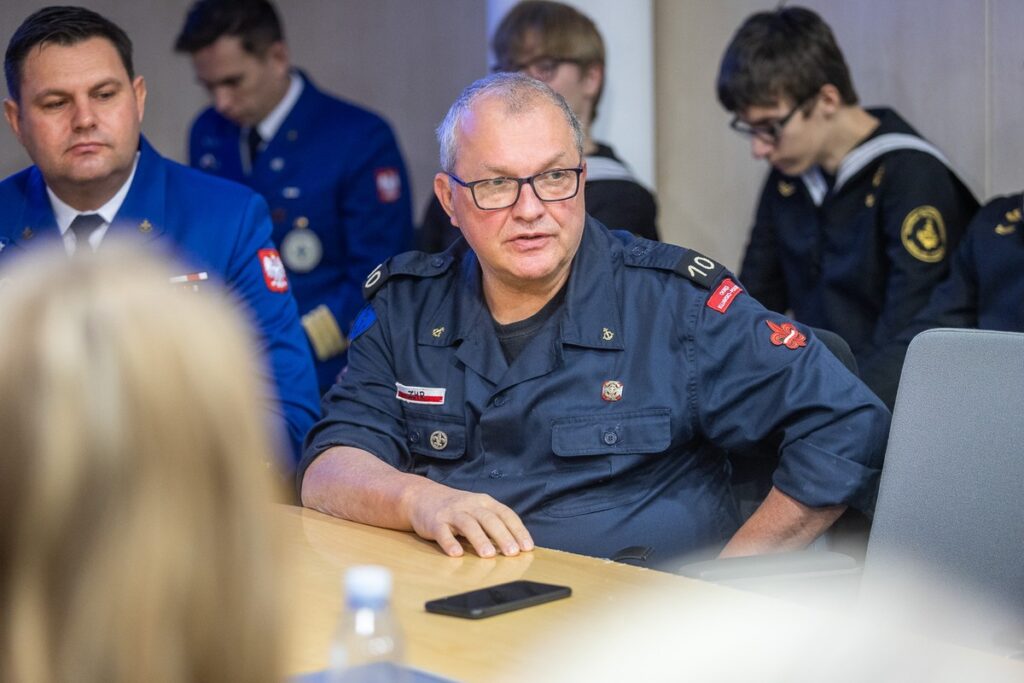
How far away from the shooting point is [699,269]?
2400 millimetres

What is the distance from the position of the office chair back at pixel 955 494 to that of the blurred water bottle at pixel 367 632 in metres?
1.01

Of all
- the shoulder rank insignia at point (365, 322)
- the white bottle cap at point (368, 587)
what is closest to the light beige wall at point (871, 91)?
the shoulder rank insignia at point (365, 322)

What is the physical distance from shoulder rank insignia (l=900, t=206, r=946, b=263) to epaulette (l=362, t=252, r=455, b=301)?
135 centimetres

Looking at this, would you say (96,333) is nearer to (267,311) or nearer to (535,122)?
(535,122)

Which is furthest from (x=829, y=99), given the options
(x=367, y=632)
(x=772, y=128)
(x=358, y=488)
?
(x=367, y=632)

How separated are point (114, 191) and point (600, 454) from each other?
4.21 feet

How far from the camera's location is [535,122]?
7.90 ft

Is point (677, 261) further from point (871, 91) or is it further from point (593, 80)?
point (871, 91)

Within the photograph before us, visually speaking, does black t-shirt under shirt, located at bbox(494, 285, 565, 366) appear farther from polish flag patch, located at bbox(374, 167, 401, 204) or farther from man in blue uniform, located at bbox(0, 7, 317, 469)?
polish flag patch, located at bbox(374, 167, 401, 204)

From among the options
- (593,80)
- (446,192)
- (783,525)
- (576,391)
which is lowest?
(783,525)

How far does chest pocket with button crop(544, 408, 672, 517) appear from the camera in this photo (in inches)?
90.8

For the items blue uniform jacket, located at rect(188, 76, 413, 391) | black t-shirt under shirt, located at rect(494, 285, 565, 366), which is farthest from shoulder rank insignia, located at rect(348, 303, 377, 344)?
blue uniform jacket, located at rect(188, 76, 413, 391)

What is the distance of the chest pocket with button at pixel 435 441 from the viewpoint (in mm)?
2416

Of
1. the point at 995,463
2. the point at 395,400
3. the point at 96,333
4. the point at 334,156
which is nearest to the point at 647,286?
the point at 395,400
